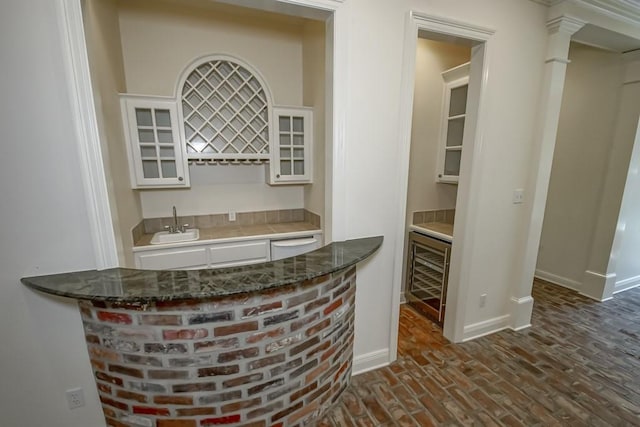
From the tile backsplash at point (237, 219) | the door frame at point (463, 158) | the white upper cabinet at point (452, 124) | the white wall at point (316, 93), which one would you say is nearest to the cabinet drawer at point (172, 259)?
the tile backsplash at point (237, 219)

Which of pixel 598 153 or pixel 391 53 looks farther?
pixel 598 153

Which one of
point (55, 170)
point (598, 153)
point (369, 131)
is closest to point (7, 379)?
point (55, 170)

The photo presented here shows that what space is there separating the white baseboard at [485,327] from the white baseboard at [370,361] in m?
0.78

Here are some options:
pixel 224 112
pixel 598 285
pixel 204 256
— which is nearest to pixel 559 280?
pixel 598 285

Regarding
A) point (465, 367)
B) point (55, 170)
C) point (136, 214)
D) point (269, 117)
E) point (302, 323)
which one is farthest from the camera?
point (269, 117)

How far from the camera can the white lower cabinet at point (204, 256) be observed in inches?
85.5

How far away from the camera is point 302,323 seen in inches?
54.2

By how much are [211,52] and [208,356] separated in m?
2.57

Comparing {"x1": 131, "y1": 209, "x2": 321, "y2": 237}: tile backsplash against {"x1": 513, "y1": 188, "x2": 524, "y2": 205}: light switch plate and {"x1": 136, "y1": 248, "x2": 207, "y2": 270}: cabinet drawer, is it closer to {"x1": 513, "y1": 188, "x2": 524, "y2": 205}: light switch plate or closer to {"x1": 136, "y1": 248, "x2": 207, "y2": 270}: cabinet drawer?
{"x1": 136, "y1": 248, "x2": 207, "y2": 270}: cabinet drawer

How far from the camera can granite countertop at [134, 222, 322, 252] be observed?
229 cm

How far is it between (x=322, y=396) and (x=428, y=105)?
2.69 metres

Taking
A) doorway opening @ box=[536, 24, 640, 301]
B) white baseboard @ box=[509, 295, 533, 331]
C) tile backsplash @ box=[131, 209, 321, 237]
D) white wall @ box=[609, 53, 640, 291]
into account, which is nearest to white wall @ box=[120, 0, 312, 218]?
tile backsplash @ box=[131, 209, 321, 237]

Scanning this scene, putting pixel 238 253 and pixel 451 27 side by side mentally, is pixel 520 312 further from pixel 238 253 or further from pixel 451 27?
pixel 238 253

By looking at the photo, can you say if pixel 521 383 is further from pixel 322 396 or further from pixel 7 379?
pixel 7 379
